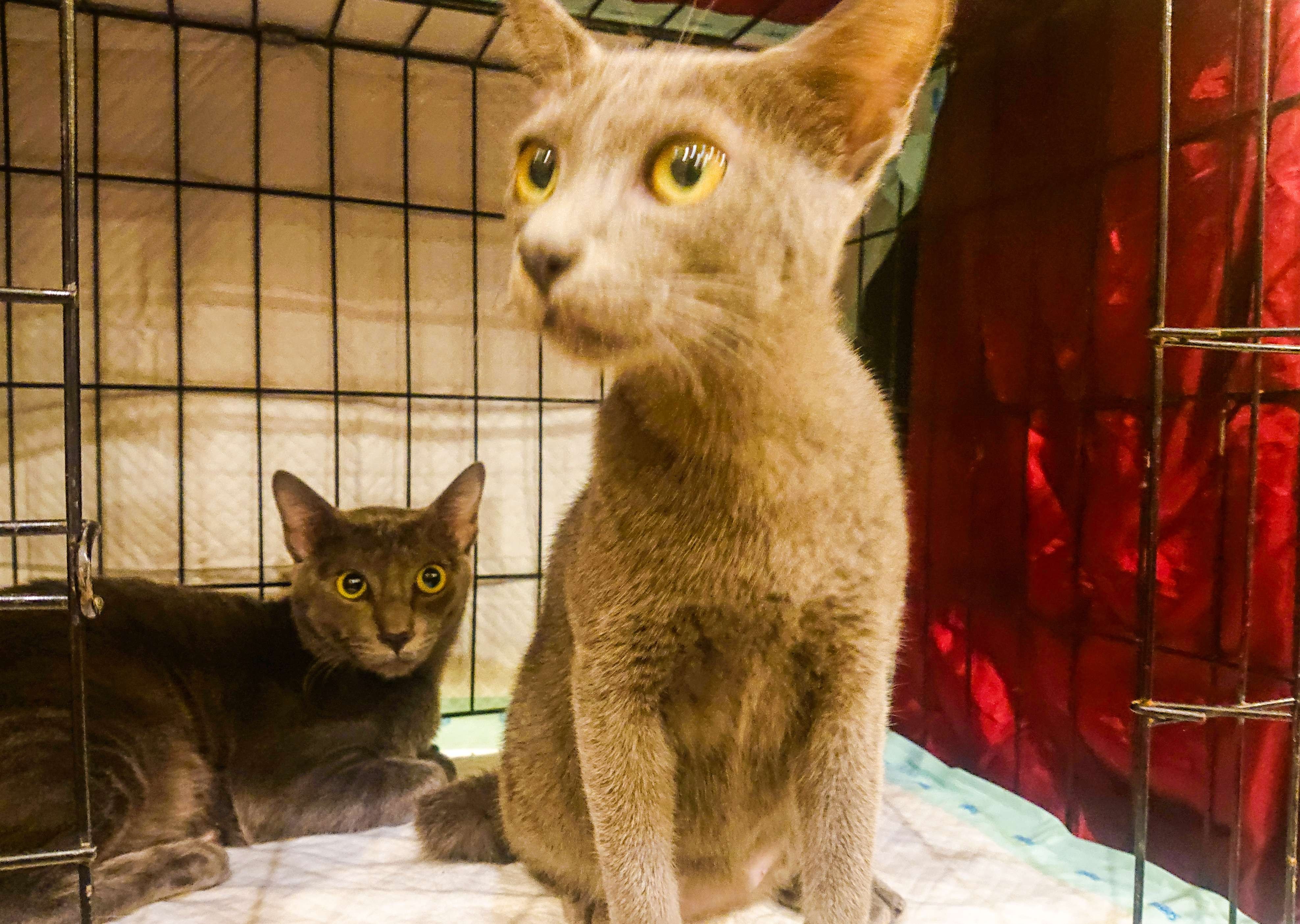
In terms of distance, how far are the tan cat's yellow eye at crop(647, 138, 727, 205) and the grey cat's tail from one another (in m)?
0.77

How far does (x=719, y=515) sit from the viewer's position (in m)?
0.66

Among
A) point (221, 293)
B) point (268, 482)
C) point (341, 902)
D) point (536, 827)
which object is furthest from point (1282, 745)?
point (221, 293)

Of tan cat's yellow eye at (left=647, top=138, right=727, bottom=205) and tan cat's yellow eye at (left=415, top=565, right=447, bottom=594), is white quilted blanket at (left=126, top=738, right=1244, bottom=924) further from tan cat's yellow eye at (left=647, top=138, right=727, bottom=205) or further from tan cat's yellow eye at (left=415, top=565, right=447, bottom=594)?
tan cat's yellow eye at (left=647, top=138, right=727, bottom=205)

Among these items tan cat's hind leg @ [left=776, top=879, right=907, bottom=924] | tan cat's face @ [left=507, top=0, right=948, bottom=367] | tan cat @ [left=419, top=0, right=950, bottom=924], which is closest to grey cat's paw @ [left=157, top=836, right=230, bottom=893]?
tan cat @ [left=419, top=0, right=950, bottom=924]

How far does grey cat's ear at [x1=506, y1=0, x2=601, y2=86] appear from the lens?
2.18 ft

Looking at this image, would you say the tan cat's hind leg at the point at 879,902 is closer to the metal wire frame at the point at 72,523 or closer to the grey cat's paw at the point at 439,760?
the grey cat's paw at the point at 439,760

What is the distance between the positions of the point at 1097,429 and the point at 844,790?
60 cm

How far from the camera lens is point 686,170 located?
1.84 feet

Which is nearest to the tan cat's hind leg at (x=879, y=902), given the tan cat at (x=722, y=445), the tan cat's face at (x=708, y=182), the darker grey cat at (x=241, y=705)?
the tan cat at (x=722, y=445)

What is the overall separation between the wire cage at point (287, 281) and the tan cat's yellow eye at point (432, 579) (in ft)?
0.74

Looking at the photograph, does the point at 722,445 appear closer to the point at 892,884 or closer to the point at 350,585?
the point at 892,884

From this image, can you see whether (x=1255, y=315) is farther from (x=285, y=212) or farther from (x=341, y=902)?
(x=285, y=212)

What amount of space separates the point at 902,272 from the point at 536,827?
3.22 ft

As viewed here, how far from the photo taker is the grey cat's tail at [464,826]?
1009 mm
